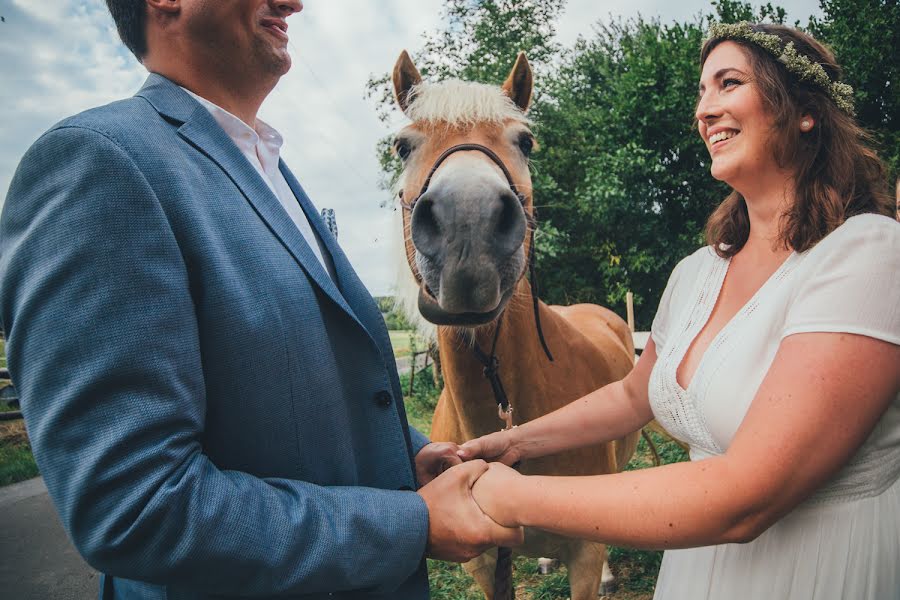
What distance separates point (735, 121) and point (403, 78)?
66.6 inches

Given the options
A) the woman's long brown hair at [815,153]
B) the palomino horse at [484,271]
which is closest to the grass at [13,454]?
the palomino horse at [484,271]

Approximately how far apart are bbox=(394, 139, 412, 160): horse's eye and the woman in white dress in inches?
49.1

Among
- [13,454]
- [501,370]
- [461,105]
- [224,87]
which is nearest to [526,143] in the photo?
[461,105]

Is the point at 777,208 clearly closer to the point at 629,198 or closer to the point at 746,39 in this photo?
the point at 746,39

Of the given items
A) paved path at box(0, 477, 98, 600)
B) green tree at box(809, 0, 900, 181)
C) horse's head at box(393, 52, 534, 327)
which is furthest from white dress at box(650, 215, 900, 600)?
green tree at box(809, 0, 900, 181)

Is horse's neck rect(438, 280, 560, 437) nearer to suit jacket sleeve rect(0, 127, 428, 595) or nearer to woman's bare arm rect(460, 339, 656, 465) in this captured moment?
woman's bare arm rect(460, 339, 656, 465)

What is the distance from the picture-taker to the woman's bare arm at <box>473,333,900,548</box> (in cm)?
103

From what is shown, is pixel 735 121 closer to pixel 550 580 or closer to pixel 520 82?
pixel 520 82

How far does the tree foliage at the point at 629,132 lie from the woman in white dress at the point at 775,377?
7.15 m

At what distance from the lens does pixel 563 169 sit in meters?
14.8

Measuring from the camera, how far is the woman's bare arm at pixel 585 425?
1890 mm

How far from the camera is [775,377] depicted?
110cm

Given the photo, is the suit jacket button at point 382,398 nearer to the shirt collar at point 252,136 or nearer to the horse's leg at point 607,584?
the shirt collar at point 252,136

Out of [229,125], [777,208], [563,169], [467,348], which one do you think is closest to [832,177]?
[777,208]
